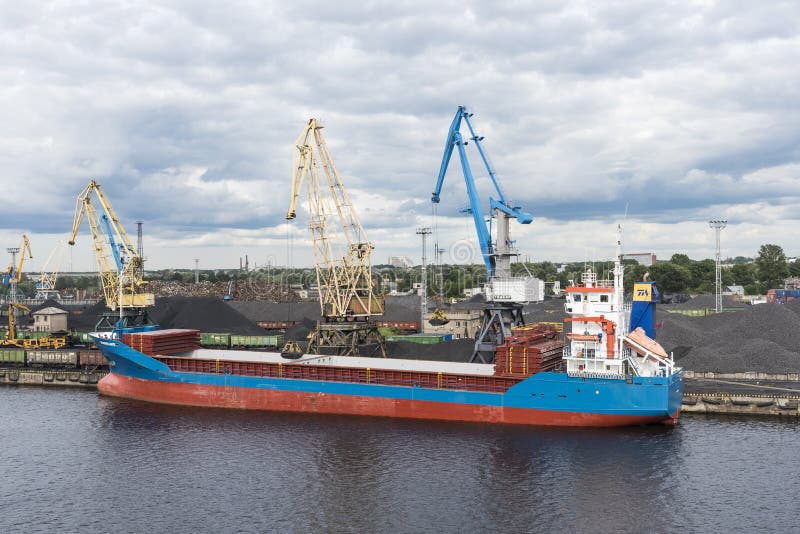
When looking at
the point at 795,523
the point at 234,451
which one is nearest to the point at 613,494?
the point at 795,523

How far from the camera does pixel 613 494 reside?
29.7 meters

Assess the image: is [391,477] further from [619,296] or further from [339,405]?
[619,296]

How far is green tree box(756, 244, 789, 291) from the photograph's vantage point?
161625 mm

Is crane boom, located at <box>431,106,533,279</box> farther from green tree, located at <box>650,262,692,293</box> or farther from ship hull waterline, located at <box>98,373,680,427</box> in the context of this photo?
green tree, located at <box>650,262,692,293</box>

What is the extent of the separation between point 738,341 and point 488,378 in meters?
29.8

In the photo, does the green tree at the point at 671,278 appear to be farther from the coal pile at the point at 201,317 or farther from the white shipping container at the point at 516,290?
the white shipping container at the point at 516,290

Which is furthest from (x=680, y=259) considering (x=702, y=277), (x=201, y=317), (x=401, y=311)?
(x=201, y=317)

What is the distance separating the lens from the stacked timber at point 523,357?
137ft

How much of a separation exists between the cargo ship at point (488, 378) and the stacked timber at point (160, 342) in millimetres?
95

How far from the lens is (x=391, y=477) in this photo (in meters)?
32.3

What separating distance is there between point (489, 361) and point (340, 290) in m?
15.1

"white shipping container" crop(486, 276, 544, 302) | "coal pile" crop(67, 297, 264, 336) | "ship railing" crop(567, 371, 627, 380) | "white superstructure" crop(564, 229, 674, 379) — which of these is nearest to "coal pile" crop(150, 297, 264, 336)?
"coal pile" crop(67, 297, 264, 336)

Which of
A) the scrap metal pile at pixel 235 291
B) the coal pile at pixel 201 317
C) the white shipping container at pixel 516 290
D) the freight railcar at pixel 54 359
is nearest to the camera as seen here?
the white shipping container at pixel 516 290

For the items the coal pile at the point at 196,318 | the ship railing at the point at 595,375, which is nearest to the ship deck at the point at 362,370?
the ship railing at the point at 595,375
